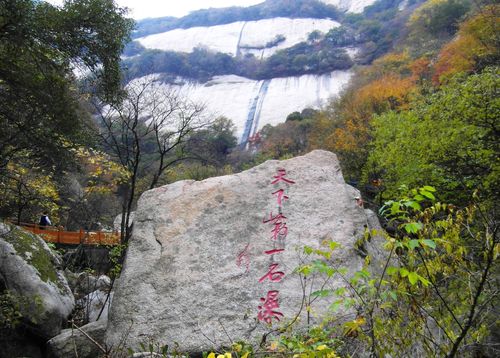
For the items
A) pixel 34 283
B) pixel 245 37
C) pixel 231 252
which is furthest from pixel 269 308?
pixel 245 37

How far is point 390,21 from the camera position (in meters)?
42.0

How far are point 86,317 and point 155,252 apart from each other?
2.39 metres

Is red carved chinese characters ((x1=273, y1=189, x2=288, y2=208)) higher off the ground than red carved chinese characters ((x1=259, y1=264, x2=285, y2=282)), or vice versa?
red carved chinese characters ((x1=273, y1=189, x2=288, y2=208))

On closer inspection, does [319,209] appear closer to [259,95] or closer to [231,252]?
[231,252]

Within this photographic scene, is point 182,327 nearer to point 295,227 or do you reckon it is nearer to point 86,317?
point 295,227

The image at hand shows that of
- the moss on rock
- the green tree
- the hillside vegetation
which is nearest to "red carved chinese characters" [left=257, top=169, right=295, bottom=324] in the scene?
the moss on rock

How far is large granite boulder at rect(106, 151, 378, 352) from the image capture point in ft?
11.0

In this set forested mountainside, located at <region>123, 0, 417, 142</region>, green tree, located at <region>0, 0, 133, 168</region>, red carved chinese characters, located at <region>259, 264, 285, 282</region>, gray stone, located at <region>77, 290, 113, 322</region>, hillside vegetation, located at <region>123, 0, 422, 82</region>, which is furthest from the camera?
hillside vegetation, located at <region>123, 0, 422, 82</region>

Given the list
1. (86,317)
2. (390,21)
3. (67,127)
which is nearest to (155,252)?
(86,317)

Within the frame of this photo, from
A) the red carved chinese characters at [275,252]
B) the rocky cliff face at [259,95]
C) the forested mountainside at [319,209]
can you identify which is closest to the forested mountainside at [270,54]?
the rocky cliff face at [259,95]

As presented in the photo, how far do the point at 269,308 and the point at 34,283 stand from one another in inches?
123

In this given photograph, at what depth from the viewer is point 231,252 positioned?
3820 mm

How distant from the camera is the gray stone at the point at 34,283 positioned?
15.3ft

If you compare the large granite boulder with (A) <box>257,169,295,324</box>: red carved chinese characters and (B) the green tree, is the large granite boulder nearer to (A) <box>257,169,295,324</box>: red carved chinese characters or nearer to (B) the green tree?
(A) <box>257,169,295,324</box>: red carved chinese characters
